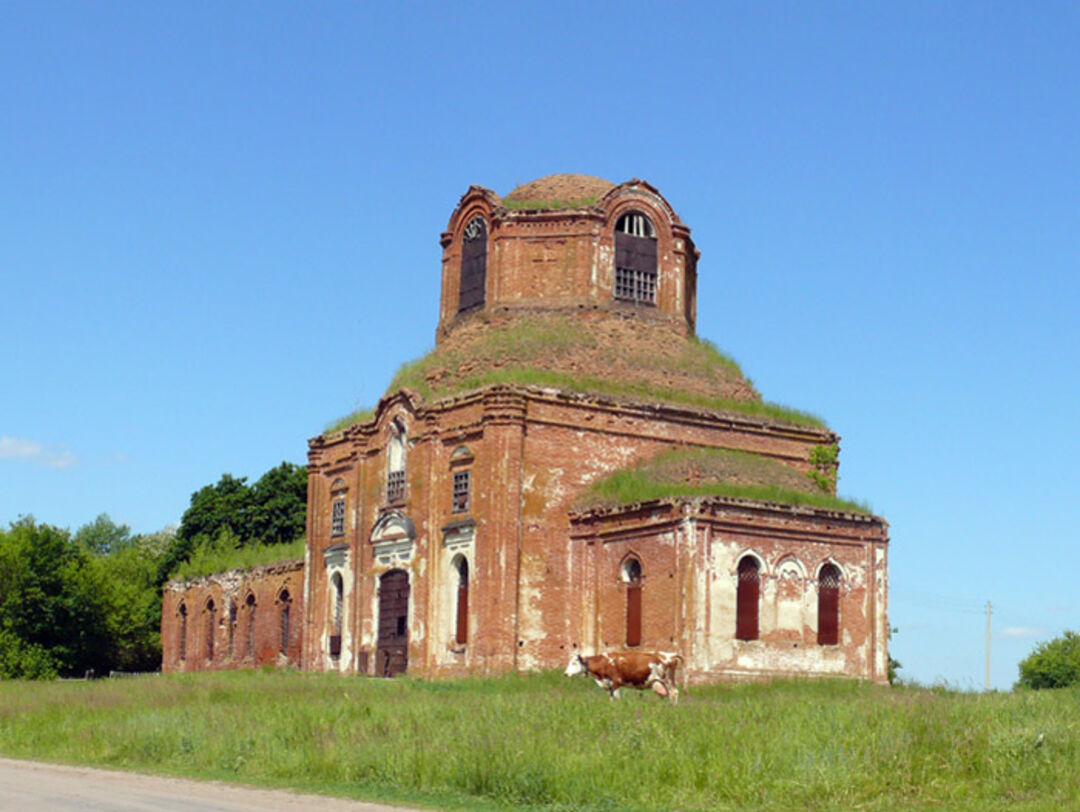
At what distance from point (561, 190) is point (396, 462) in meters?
9.07

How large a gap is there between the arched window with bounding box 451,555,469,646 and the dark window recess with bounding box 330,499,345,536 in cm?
572

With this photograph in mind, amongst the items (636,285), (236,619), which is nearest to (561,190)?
(636,285)

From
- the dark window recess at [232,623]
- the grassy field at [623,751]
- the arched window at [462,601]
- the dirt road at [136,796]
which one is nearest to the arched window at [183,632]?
the dark window recess at [232,623]

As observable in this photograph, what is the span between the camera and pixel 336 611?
3916 cm

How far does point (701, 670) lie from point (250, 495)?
33869 millimetres

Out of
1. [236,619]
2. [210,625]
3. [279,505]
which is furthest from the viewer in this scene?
[279,505]

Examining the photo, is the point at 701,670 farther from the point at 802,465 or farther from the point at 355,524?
the point at 355,524

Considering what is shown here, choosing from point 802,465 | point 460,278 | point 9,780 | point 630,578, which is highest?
point 460,278

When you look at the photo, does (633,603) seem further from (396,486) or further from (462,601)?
A: (396,486)

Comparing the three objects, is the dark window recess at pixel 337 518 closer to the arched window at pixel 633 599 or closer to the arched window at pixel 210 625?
the arched window at pixel 210 625

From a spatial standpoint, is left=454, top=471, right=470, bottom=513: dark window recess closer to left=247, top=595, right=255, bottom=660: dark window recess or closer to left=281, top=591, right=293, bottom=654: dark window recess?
→ left=281, top=591, right=293, bottom=654: dark window recess

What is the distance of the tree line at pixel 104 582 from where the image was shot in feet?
162

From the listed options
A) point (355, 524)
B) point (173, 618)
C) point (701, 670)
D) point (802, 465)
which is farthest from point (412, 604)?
point (173, 618)

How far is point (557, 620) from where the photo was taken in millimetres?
33500
